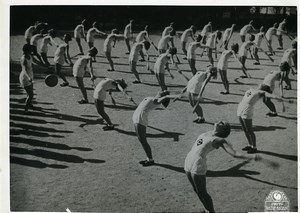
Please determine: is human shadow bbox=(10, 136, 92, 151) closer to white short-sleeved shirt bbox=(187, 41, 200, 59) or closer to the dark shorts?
white short-sleeved shirt bbox=(187, 41, 200, 59)

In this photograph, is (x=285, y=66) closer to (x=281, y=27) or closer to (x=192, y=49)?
(x=281, y=27)

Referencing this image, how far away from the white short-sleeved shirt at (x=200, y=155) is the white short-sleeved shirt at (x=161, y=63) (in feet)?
3.07

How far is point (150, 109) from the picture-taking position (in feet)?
12.5

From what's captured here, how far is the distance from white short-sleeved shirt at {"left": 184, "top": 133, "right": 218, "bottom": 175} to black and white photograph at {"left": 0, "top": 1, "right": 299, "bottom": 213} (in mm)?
11

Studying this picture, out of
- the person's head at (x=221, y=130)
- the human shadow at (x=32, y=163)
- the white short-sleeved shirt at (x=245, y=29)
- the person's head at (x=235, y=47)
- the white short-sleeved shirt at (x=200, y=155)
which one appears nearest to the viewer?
the white short-sleeved shirt at (x=200, y=155)

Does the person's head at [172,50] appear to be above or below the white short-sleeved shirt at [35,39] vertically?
below

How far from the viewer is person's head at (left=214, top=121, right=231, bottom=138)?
11.7 feet

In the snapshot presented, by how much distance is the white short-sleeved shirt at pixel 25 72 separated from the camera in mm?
3922

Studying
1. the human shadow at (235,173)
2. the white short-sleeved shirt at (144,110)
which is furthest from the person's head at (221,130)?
the white short-sleeved shirt at (144,110)

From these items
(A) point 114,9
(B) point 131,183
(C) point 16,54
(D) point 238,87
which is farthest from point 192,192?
(C) point 16,54

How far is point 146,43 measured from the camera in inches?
163

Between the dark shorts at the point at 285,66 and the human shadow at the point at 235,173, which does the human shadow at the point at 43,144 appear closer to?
the human shadow at the point at 235,173

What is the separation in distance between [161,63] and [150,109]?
1.85 feet

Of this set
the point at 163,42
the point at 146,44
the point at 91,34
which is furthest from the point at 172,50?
the point at 91,34
